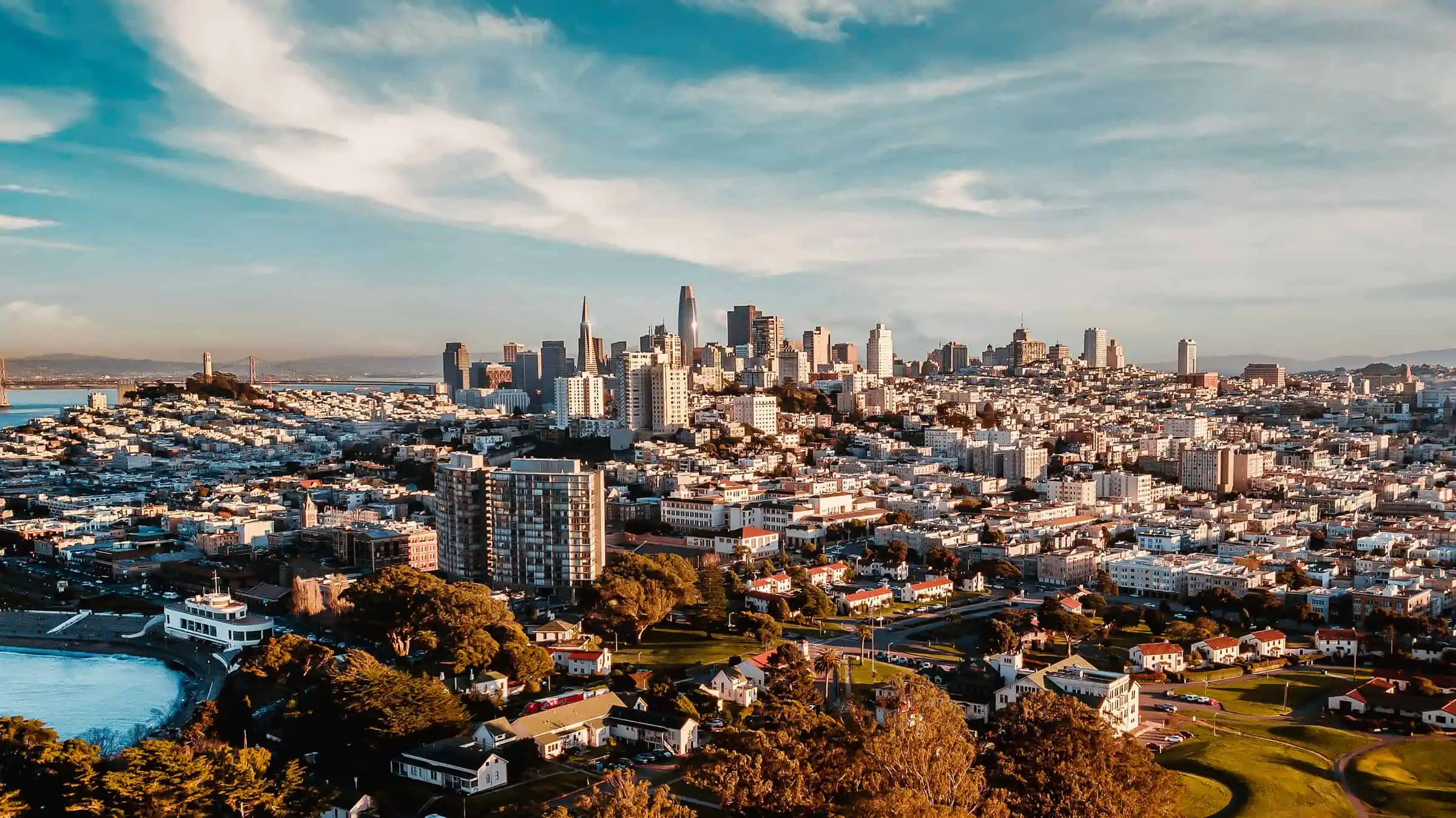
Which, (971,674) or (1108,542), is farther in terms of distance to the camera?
(1108,542)

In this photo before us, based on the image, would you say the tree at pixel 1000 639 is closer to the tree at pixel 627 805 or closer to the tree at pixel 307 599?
the tree at pixel 627 805

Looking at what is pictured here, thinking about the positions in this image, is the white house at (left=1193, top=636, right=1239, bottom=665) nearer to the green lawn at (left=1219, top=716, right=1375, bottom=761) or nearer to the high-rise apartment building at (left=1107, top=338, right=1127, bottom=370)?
the green lawn at (left=1219, top=716, right=1375, bottom=761)

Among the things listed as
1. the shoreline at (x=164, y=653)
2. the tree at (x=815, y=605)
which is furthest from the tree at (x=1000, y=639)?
the shoreline at (x=164, y=653)

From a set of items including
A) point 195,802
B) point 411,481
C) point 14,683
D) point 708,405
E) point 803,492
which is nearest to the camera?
point 195,802

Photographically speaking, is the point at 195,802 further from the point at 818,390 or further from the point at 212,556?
the point at 818,390

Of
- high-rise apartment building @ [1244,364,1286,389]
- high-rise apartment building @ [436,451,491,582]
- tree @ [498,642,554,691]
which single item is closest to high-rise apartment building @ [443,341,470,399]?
high-rise apartment building @ [1244,364,1286,389]

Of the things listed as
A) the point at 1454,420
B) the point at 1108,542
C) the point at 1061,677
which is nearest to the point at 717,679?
the point at 1061,677

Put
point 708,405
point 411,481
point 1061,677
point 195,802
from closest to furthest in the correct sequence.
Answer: point 195,802
point 1061,677
point 411,481
point 708,405
